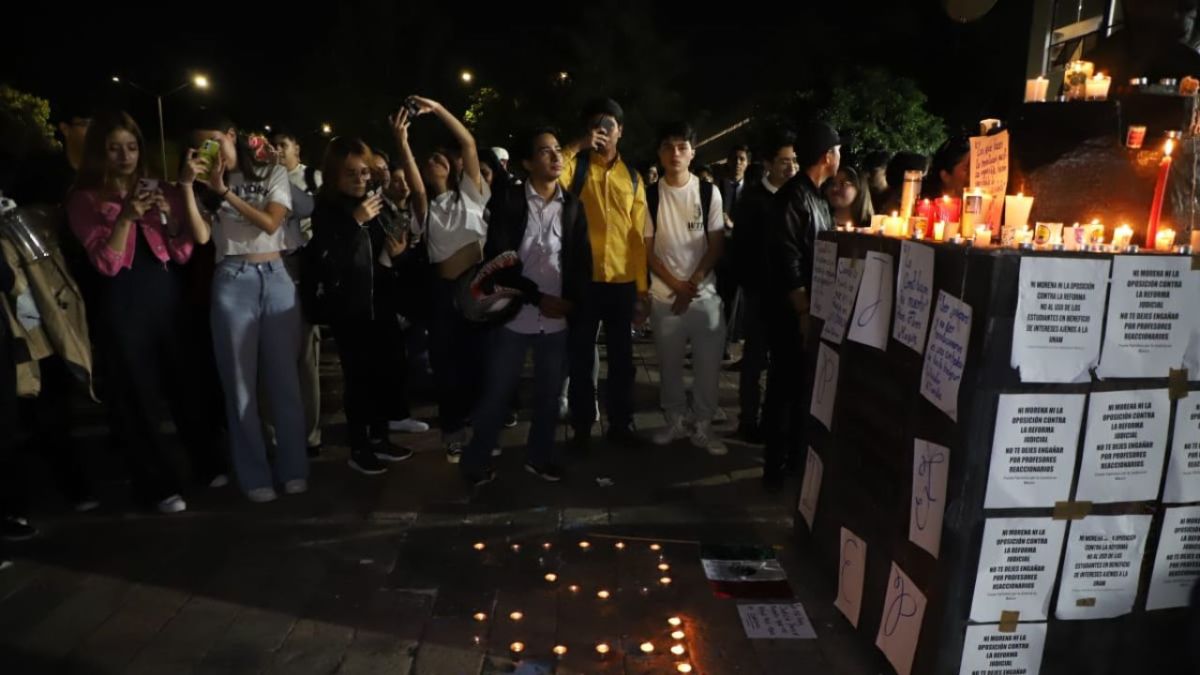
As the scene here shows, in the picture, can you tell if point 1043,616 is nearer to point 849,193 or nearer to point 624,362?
point 624,362

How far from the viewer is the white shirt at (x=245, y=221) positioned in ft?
13.7

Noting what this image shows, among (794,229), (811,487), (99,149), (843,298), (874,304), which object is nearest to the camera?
(874,304)

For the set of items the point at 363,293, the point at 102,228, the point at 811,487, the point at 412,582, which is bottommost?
the point at 412,582

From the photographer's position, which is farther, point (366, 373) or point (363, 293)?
point (366, 373)

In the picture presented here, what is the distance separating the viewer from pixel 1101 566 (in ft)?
8.20

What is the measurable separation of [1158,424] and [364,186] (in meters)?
4.08

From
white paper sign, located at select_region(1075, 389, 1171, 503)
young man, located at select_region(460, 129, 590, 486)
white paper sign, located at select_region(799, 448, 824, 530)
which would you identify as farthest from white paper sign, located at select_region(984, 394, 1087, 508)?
young man, located at select_region(460, 129, 590, 486)

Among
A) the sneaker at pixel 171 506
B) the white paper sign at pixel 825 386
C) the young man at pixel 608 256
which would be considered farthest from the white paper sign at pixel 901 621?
the sneaker at pixel 171 506

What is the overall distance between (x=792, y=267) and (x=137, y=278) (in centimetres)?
364

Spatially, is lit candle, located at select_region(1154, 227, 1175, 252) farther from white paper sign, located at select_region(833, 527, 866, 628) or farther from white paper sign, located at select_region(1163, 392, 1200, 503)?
white paper sign, located at select_region(833, 527, 866, 628)

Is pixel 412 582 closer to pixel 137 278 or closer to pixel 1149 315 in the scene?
pixel 137 278

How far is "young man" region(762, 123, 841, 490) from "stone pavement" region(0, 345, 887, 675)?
2.00ft

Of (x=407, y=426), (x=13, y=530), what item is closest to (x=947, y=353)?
(x=407, y=426)

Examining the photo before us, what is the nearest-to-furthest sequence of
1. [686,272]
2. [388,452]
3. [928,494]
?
[928,494], [388,452], [686,272]
